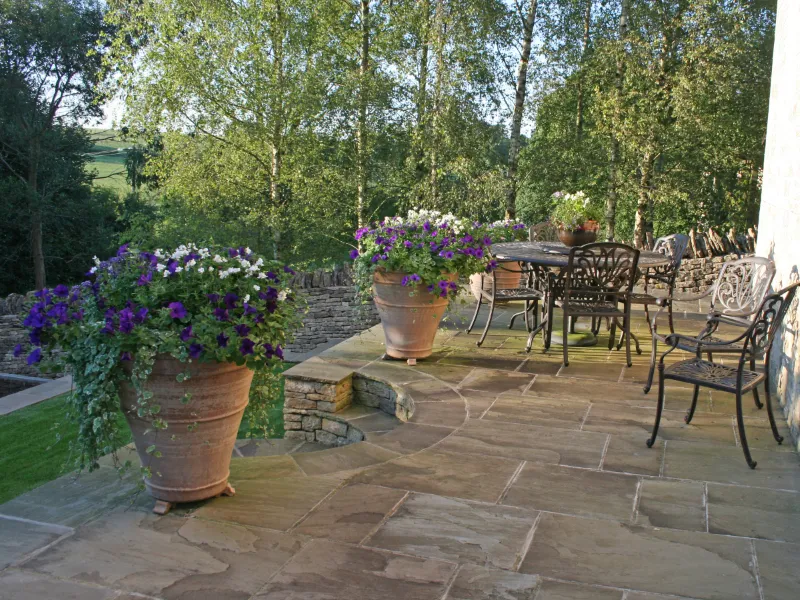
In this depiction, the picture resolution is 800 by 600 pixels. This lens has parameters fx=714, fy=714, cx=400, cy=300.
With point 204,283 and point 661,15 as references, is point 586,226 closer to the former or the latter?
point 204,283

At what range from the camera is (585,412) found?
394 cm

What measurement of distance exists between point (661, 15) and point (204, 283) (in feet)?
39.0

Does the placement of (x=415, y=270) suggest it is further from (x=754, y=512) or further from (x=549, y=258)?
(x=754, y=512)

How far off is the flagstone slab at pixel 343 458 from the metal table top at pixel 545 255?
206 centimetres

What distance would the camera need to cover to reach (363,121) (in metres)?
14.0

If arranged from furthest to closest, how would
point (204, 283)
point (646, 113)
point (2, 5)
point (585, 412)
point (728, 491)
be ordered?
point (2, 5) → point (646, 113) → point (585, 412) → point (728, 491) → point (204, 283)

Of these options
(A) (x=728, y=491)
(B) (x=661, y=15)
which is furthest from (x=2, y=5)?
(A) (x=728, y=491)

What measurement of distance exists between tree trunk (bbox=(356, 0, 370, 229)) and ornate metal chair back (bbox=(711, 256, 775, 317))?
963 cm

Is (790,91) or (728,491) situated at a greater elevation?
(790,91)

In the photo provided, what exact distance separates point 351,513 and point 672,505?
1.24 metres

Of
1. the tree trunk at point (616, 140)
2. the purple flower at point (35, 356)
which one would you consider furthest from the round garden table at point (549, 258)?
the tree trunk at point (616, 140)

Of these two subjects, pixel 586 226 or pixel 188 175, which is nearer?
pixel 586 226

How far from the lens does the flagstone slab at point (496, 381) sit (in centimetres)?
438

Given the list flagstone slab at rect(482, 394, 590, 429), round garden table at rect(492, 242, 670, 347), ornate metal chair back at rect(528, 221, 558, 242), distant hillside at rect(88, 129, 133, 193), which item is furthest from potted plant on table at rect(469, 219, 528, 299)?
distant hillside at rect(88, 129, 133, 193)
